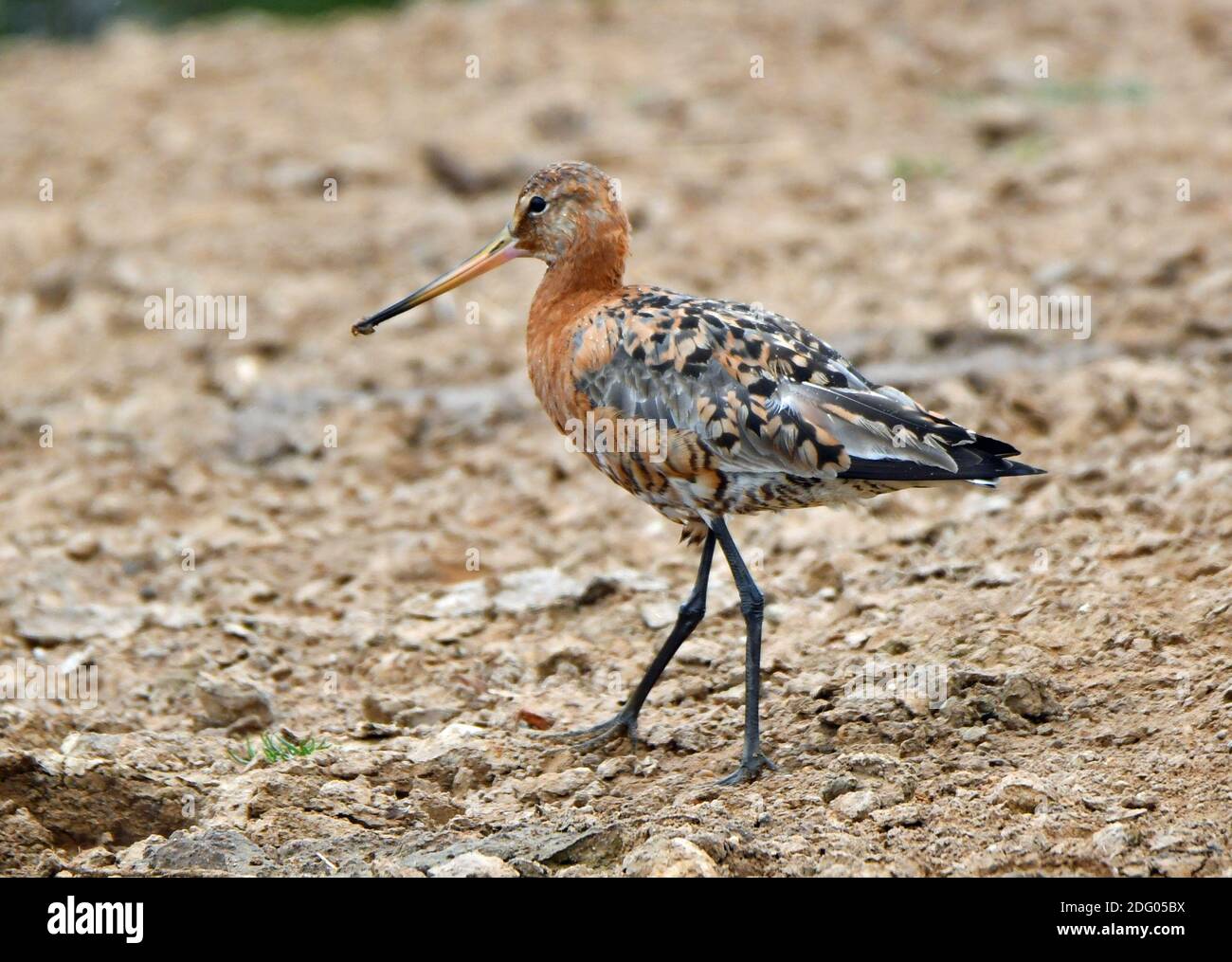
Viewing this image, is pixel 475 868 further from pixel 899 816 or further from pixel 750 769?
pixel 899 816

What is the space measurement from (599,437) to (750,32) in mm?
11029

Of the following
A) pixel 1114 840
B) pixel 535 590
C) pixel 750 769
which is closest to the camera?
pixel 1114 840

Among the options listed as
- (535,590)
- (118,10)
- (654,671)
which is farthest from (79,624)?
(118,10)

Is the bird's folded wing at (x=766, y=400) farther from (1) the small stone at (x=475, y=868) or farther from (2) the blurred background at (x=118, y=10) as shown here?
(2) the blurred background at (x=118, y=10)

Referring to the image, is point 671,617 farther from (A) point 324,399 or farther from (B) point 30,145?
(B) point 30,145

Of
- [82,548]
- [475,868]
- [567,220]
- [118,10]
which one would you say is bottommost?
[475,868]

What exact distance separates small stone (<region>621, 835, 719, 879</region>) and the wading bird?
0.78 m

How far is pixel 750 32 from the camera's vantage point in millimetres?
15758

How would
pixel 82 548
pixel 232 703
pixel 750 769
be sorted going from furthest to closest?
pixel 82 548, pixel 232 703, pixel 750 769

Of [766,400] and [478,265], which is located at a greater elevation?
[478,265]

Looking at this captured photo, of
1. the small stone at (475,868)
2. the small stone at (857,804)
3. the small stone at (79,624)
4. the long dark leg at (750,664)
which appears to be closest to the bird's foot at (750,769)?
the long dark leg at (750,664)

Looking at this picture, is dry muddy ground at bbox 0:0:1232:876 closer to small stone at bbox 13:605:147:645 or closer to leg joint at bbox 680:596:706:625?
→ small stone at bbox 13:605:147:645

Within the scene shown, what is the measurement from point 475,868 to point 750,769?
112 cm

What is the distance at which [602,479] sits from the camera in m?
8.34
